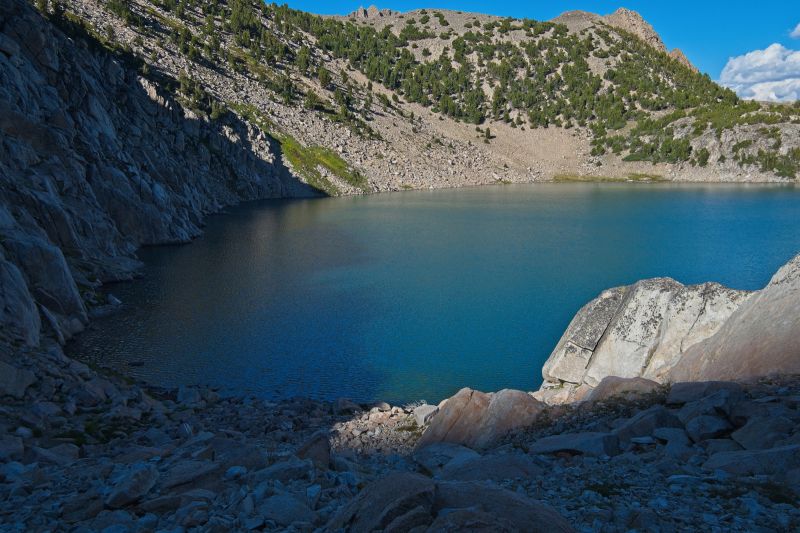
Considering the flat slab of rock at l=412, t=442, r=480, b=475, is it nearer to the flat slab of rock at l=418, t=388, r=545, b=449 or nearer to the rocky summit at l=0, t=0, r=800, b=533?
the rocky summit at l=0, t=0, r=800, b=533

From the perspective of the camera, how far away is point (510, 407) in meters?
15.9

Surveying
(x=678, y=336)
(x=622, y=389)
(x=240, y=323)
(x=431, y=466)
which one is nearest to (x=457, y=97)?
(x=240, y=323)

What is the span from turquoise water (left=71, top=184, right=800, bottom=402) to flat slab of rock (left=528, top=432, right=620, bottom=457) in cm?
1114

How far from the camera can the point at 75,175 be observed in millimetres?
40938

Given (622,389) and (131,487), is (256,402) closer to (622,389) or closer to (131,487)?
(131,487)

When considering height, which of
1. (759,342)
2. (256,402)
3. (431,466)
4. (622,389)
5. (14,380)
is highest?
(759,342)

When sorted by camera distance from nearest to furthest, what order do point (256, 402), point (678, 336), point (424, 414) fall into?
point (424, 414) < point (678, 336) < point (256, 402)

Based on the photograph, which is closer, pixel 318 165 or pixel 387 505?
pixel 387 505

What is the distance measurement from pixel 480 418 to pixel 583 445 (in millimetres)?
5230

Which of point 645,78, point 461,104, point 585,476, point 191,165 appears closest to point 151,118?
point 191,165

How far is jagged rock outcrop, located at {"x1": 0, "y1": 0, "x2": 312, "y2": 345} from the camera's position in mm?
26688

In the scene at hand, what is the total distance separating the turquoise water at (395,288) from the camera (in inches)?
991

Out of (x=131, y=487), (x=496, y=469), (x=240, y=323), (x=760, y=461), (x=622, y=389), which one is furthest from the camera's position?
(x=240, y=323)

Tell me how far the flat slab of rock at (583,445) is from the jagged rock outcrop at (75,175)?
56.4 ft
